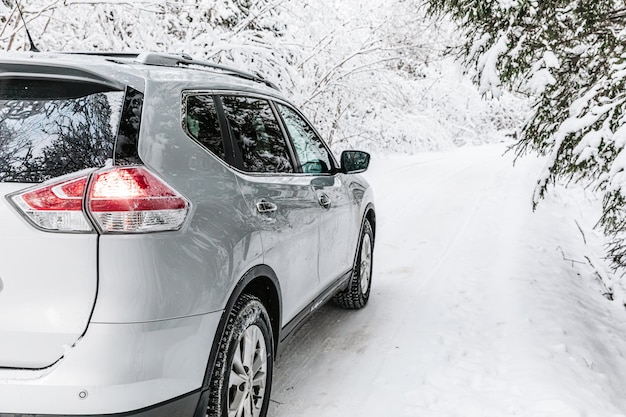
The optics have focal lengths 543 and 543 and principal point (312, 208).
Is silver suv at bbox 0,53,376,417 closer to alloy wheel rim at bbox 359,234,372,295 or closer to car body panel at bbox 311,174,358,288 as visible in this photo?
car body panel at bbox 311,174,358,288

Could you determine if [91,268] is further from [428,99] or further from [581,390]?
[428,99]

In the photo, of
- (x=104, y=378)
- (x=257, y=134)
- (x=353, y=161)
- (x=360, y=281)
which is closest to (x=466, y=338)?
(x=360, y=281)

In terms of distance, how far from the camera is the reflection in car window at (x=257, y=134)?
9.73ft

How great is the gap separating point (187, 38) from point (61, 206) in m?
6.55

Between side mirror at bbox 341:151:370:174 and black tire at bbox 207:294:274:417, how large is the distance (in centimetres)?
203

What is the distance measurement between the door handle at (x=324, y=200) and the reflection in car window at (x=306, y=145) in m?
0.19

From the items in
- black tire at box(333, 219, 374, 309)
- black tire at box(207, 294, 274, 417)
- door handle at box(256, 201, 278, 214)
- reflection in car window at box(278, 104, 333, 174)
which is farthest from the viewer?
black tire at box(333, 219, 374, 309)

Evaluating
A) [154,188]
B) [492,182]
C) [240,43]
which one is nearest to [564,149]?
[154,188]

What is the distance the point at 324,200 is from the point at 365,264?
5.68 ft

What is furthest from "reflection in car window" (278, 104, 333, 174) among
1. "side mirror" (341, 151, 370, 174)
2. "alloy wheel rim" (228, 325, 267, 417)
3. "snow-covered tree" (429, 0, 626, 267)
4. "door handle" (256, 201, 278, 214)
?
"snow-covered tree" (429, 0, 626, 267)

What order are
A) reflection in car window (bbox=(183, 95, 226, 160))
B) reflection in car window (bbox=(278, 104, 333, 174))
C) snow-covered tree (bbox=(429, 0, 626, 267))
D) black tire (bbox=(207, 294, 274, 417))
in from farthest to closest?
1. snow-covered tree (bbox=(429, 0, 626, 267))
2. reflection in car window (bbox=(278, 104, 333, 174))
3. reflection in car window (bbox=(183, 95, 226, 160))
4. black tire (bbox=(207, 294, 274, 417))

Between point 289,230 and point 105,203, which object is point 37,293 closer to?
point 105,203

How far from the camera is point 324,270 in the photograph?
4000mm

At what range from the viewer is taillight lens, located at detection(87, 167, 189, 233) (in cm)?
194
